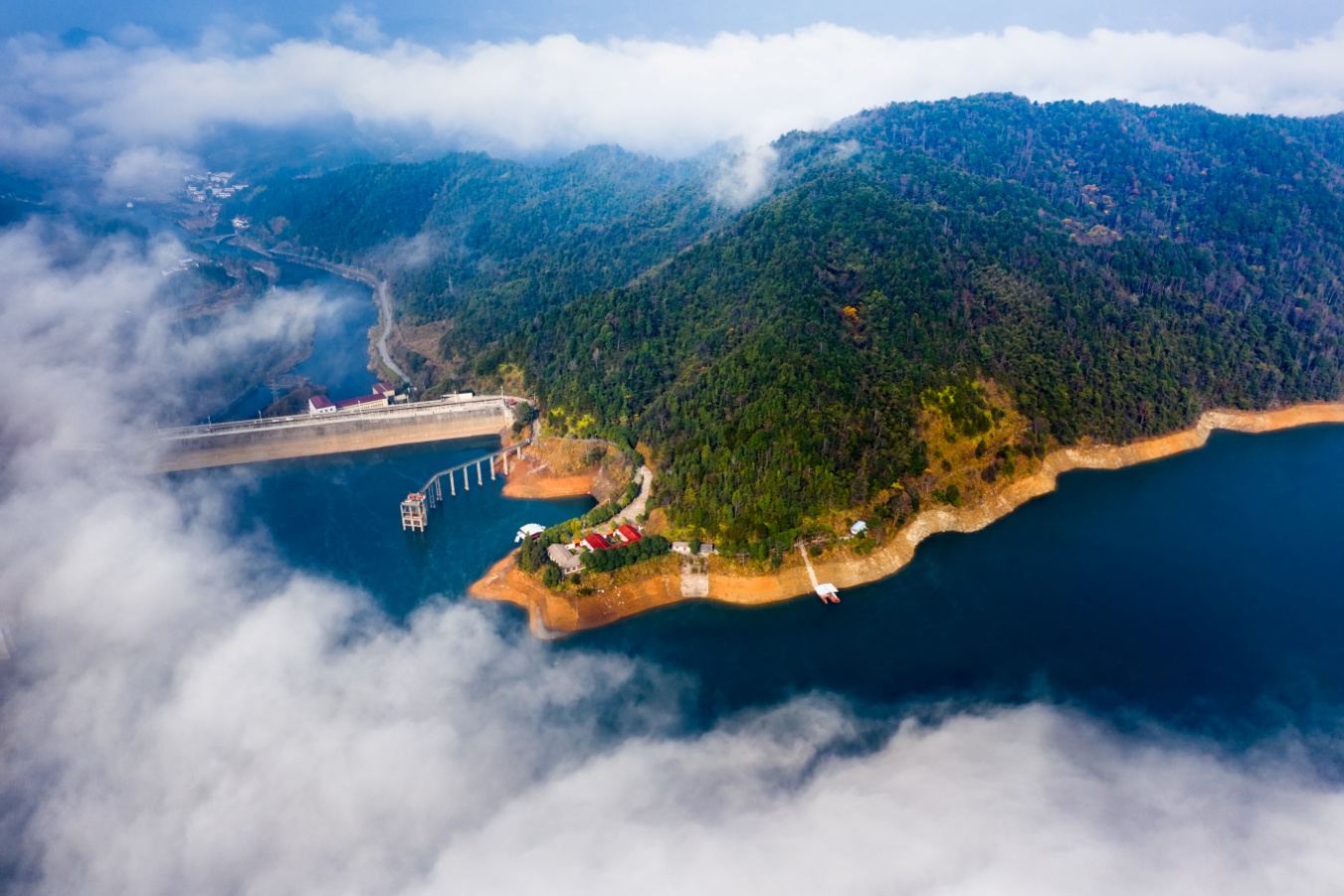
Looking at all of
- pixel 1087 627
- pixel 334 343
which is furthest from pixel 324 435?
pixel 1087 627

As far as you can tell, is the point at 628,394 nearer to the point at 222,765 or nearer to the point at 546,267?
the point at 222,765

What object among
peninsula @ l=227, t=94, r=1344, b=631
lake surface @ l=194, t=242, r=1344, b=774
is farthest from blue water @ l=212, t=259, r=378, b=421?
lake surface @ l=194, t=242, r=1344, b=774

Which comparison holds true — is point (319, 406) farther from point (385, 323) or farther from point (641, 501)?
point (385, 323)

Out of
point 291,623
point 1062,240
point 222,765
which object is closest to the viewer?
point 222,765

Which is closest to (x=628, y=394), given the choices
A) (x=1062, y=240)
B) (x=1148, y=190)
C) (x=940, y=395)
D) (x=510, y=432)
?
(x=510, y=432)

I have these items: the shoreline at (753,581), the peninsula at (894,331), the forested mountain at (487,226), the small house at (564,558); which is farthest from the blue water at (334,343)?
the shoreline at (753,581)

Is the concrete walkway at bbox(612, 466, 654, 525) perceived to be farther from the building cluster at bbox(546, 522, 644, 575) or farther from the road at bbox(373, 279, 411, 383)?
the road at bbox(373, 279, 411, 383)
